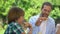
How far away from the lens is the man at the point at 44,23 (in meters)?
2.91

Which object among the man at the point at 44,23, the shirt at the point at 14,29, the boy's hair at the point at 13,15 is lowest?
the man at the point at 44,23

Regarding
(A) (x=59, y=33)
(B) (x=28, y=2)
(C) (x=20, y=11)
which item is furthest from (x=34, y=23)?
(B) (x=28, y=2)

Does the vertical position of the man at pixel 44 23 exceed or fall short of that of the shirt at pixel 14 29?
it falls short

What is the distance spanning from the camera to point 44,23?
2984 mm

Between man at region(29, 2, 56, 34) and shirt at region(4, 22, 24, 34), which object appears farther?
man at region(29, 2, 56, 34)

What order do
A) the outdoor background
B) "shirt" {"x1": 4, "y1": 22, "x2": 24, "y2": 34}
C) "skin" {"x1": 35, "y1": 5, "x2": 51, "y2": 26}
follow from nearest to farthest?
"shirt" {"x1": 4, "y1": 22, "x2": 24, "y2": 34} → "skin" {"x1": 35, "y1": 5, "x2": 51, "y2": 26} → the outdoor background

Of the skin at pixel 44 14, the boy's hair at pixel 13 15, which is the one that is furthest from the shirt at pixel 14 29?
the skin at pixel 44 14

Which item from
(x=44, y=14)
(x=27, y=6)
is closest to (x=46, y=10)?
(x=44, y=14)

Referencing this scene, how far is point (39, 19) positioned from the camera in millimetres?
2875

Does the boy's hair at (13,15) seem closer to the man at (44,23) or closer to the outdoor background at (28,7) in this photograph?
the man at (44,23)

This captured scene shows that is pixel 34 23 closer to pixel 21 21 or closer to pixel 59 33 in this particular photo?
pixel 59 33

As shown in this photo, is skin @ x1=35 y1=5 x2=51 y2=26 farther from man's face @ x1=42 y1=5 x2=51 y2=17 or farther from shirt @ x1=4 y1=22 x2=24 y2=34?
shirt @ x1=4 y1=22 x2=24 y2=34

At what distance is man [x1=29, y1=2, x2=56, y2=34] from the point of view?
2.91m

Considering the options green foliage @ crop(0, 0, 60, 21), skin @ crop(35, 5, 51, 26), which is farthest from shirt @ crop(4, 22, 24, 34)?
green foliage @ crop(0, 0, 60, 21)
